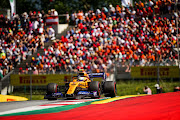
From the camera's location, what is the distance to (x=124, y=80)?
68.3 feet

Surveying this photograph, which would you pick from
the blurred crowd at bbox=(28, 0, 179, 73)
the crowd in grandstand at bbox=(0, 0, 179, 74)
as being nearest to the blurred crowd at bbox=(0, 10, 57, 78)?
the crowd in grandstand at bbox=(0, 0, 179, 74)

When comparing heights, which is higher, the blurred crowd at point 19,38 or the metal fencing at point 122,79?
the blurred crowd at point 19,38

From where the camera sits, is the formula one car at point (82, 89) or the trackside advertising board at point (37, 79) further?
the trackside advertising board at point (37, 79)

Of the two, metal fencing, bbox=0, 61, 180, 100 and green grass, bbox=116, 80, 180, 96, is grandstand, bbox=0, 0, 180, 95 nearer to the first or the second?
metal fencing, bbox=0, 61, 180, 100

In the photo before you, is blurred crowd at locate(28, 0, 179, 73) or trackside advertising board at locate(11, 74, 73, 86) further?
blurred crowd at locate(28, 0, 179, 73)

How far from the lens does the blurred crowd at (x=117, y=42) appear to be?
2127 cm

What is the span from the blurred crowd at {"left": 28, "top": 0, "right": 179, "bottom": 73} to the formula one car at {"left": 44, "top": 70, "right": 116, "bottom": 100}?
616 cm

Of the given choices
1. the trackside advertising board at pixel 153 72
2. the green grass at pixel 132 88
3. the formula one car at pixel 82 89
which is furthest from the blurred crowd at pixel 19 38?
the formula one car at pixel 82 89

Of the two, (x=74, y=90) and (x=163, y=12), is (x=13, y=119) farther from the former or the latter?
(x=163, y=12)

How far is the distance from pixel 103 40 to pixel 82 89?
33.2ft

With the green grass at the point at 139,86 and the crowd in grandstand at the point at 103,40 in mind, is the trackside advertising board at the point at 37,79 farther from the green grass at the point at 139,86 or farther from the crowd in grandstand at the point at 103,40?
the green grass at the point at 139,86

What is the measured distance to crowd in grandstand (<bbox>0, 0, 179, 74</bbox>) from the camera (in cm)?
2155

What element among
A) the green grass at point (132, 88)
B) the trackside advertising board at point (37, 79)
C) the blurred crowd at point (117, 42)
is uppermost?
the blurred crowd at point (117, 42)

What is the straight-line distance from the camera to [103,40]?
22.8 m
